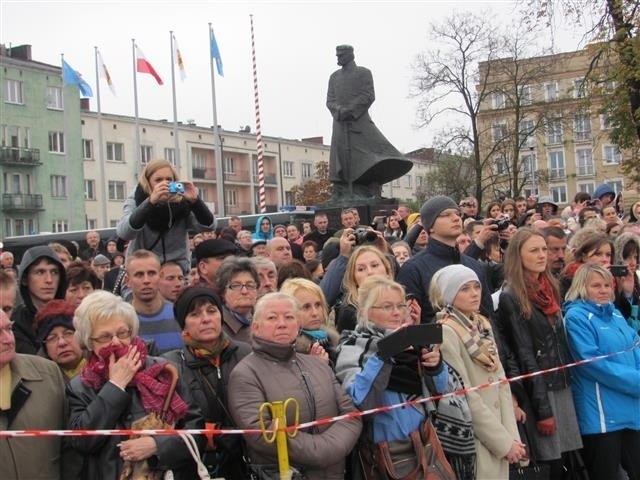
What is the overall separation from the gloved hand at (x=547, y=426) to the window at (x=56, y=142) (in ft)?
182

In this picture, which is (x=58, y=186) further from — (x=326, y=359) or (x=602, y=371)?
(x=326, y=359)

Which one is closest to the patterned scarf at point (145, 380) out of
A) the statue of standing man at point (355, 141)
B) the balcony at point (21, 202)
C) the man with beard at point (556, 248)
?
the man with beard at point (556, 248)

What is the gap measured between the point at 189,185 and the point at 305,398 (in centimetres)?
235

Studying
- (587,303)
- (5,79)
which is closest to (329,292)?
(587,303)

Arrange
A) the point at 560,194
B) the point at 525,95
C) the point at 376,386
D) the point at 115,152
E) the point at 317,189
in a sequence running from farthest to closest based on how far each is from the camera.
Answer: the point at 560,194 < the point at 115,152 < the point at 317,189 < the point at 525,95 < the point at 376,386

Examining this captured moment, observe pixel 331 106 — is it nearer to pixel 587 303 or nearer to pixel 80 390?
pixel 587 303

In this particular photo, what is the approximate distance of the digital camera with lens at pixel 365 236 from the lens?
744cm

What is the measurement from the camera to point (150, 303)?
5.48m

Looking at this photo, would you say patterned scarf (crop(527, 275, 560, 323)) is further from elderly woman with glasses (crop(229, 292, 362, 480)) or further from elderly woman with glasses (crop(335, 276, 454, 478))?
elderly woman with glasses (crop(229, 292, 362, 480))

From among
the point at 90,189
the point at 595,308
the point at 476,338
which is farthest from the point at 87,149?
the point at 476,338

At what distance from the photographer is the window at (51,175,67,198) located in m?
57.6

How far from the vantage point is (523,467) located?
227 inches

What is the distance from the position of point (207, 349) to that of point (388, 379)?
103 cm

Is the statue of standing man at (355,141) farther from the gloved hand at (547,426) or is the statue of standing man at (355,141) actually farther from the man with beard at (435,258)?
the gloved hand at (547,426)
